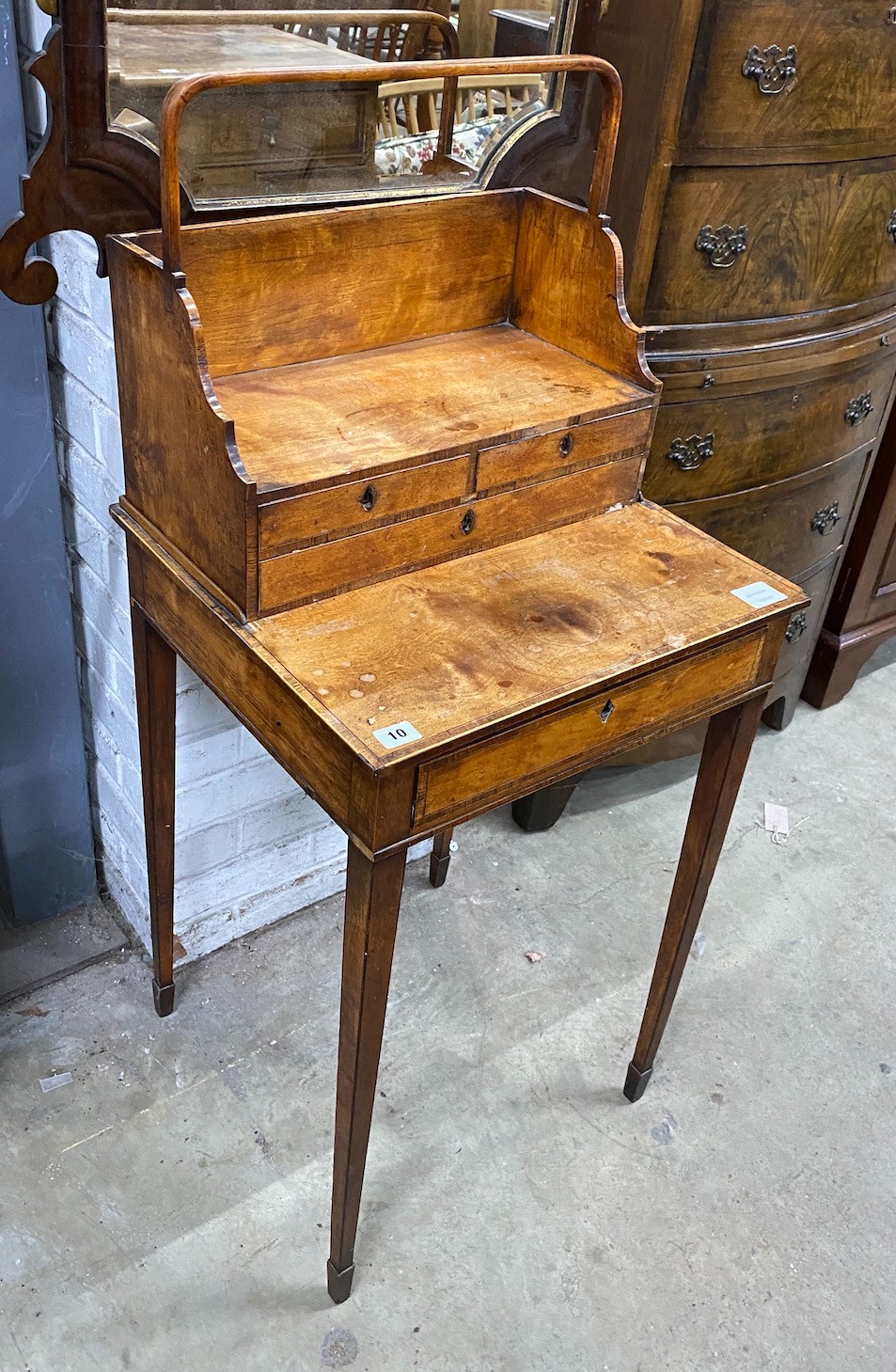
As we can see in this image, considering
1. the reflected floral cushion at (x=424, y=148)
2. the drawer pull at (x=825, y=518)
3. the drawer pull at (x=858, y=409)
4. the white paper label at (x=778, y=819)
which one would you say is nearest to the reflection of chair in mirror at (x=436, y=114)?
the reflected floral cushion at (x=424, y=148)

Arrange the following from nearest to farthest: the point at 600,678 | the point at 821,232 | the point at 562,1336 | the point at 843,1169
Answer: the point at 600,678
the point at 562,1336
the point at 843,1169
the point at 821,232

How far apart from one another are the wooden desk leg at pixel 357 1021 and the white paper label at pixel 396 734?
133mm

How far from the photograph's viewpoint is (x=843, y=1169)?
1913 millimetres

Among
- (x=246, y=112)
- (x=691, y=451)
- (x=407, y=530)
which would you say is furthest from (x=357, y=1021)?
(x=691, y=451)

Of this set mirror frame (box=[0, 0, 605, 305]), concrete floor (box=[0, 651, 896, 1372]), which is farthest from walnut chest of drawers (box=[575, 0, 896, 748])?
concrete floor (box=[0, 651, 896, 1372])

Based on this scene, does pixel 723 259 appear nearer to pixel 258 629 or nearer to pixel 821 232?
pixel 821 232

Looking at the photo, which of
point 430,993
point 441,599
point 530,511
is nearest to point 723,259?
point 530,511

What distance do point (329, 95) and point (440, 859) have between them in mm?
1309

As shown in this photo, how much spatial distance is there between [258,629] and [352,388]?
1.24 ft

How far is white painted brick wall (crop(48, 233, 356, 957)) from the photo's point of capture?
1.64 m

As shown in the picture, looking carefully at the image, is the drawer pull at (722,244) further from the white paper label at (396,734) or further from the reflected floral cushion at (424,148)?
the white paper label at (396,734)

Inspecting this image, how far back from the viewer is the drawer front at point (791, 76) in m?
1.77

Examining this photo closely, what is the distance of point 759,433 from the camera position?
2.21 m

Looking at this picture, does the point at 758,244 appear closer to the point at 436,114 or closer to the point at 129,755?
the point at 436,114
